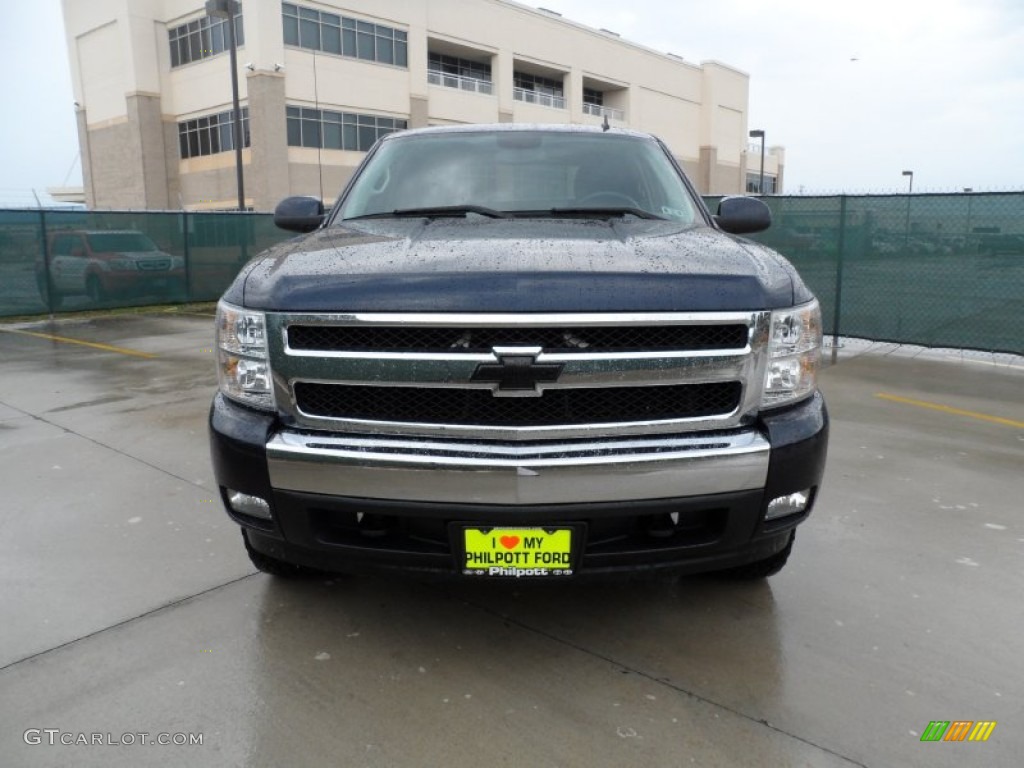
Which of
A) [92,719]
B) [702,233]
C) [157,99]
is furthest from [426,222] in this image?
[157,99]

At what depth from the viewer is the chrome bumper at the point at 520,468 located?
7.94ft

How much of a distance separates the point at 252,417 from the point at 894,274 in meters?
8.77

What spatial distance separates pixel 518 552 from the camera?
2.51 m

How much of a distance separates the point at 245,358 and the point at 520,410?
940 mm

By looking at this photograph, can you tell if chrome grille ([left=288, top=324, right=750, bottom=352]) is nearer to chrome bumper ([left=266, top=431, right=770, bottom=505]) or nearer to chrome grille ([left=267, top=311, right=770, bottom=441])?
chrome grille ([left=267, top=311, right=770, bottom=441])

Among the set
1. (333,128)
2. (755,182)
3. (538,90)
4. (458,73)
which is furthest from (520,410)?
(755,182)

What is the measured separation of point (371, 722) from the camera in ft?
8.23

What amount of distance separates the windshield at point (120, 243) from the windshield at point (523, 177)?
481 inches

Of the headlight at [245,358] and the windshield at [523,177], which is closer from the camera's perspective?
the headlight at [245,358]

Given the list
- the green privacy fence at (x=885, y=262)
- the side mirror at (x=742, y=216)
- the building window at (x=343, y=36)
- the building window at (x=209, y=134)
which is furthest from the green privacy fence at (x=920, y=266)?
the building window at (x=209, y=134)

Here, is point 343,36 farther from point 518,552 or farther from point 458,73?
point 518,552

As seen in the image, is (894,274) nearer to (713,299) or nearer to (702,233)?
(702,233)

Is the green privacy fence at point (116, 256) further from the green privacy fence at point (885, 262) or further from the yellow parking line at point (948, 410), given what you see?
the yellow parking line at point (948, 410)

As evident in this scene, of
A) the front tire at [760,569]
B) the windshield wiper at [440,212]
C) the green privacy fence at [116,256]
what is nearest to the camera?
the front tire at [760,569]
